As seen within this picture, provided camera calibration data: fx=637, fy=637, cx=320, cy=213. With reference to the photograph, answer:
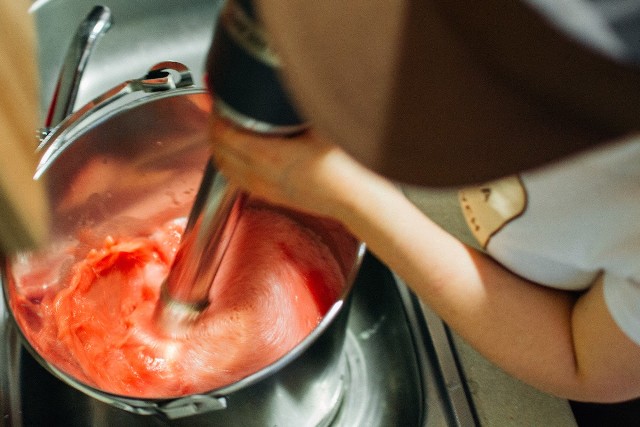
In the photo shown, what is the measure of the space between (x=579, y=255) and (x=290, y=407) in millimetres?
254

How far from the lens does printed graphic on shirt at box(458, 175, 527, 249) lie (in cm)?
44

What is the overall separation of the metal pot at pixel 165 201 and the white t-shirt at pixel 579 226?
111mm

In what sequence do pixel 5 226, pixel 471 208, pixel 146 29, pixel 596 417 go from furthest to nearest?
pixel 146 29, pixel 596 417, pixel 471 208, pixel 5 226

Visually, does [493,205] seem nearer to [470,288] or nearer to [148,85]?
[470,288]

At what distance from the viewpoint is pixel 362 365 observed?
0.66 m

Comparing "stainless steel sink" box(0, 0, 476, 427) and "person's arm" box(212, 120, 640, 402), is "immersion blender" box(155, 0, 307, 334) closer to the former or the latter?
"person's arm" box(212, 120, 640, 402)

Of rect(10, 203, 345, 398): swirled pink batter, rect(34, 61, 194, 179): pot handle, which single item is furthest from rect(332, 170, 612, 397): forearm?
rect(34, 61, 194, 179): pot handle

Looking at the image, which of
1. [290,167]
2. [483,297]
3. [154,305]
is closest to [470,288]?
[483,297]

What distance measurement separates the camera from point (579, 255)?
0.41 metres

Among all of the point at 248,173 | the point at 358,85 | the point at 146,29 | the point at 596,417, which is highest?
the point at 358,85

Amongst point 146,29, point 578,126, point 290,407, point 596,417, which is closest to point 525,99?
point 578,126

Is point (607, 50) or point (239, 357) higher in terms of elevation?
point (607, 50)

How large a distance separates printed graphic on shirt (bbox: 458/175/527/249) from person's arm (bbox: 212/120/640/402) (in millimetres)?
31

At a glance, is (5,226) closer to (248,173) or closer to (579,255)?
(248,173)
